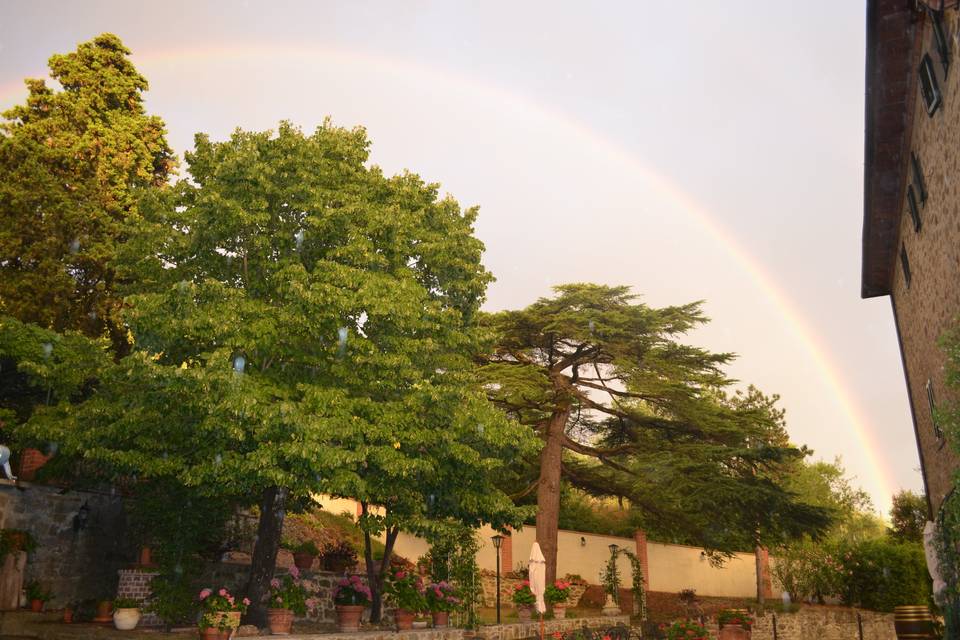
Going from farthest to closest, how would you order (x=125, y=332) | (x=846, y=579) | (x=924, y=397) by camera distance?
(x=846, y=579) < (x=125, y=332) < (x=924, y=397)

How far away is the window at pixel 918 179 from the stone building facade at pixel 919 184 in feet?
0.08

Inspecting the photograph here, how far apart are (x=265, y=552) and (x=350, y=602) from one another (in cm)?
264

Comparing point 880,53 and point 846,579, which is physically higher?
point 880,53

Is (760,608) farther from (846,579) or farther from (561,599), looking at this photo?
(561,599)

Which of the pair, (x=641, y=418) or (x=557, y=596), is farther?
(x=641, y=418)

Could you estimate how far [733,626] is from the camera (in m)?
18.2

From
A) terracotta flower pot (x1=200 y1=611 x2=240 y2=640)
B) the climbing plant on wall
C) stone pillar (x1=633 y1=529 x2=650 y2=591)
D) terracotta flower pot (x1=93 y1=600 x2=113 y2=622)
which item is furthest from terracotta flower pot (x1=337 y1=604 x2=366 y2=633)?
stone pillar (x1=633 y1=529 x2=650 y2=591)

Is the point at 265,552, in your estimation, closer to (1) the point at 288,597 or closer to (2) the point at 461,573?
(1) the point at 288,597

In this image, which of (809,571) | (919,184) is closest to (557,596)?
(919,184)

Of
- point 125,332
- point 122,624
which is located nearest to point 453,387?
point 122,624

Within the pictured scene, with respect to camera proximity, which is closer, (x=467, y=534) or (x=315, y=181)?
(x=315, y=181)

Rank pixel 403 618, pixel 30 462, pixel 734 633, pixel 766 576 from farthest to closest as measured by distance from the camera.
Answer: pixel 766 576 < pixel 734 633 < pixel 403 618 < pixel 30 462

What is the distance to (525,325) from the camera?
25094 mm

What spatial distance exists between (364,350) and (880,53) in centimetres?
1064
